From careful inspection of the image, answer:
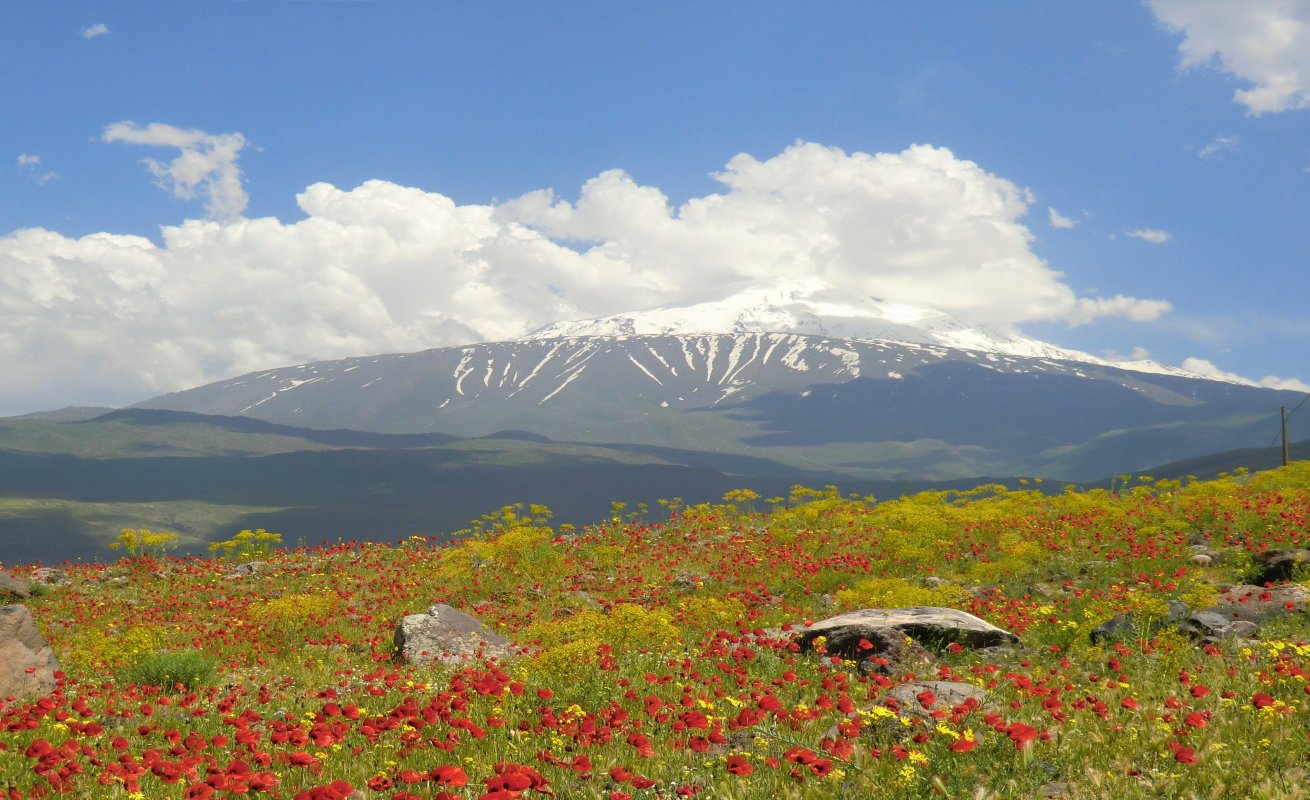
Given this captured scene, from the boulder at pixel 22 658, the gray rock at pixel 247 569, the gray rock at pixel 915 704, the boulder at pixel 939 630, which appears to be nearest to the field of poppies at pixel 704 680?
the gray rock at pixel 915 704

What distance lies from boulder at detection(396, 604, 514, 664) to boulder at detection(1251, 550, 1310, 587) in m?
12.0

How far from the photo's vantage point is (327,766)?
568cm

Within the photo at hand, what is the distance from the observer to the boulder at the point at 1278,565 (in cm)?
1265

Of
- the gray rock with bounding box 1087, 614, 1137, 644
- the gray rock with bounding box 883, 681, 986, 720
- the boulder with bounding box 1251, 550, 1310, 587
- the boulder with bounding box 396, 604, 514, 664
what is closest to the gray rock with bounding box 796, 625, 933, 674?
the gray rock with bounding box 883, 681, 986, 720

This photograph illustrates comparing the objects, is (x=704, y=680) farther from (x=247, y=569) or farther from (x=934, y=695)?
(x=247, y=569)


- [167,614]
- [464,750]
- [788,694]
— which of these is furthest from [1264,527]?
[167,614]

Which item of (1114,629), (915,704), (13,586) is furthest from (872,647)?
(13,586)

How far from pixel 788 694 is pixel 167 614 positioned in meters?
14.5

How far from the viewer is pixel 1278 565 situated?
13.0 meters

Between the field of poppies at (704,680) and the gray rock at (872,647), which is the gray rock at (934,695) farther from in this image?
the gray rock at (872,647)

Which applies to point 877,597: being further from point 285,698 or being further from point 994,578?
point 285,698

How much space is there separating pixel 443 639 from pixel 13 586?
1337 centimetres

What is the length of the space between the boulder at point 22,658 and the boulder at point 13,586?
11.1 metres

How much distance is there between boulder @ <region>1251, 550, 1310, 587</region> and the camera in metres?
12.7
